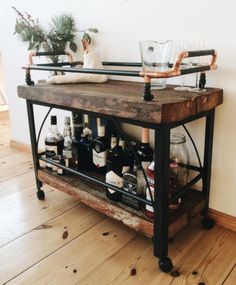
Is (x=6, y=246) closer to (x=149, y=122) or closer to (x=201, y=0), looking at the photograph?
(x=149, y=122)

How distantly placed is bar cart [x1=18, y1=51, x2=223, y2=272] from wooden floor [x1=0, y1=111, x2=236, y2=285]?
0.08m

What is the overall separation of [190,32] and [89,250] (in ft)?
2.93

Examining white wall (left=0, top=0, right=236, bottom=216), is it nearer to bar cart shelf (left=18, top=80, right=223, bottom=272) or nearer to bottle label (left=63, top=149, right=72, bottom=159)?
bar cart shelf (left=18, top=80, right=223, bottom=272)

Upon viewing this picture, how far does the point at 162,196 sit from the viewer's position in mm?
946

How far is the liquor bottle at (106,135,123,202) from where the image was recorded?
1160 mm

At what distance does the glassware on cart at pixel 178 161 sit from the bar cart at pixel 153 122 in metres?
0.04

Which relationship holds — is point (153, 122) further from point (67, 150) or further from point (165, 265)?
point (67, 150)

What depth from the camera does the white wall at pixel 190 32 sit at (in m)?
1.05

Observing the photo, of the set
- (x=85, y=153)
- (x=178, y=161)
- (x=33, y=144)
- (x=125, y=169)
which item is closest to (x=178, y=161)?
(x=178, y=161)

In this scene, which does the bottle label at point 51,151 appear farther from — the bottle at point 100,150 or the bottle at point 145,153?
the bottle at point 145,153

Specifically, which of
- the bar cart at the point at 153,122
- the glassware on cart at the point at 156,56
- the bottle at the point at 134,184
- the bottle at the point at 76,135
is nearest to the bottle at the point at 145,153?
the bottle at the point at 134,184

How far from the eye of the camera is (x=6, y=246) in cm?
116

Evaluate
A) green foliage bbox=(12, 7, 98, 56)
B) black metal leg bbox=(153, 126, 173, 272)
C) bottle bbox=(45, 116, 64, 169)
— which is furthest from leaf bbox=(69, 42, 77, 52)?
black metal leg bbox=(153, 126, 173, 272)

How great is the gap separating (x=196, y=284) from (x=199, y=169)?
1.37ft
